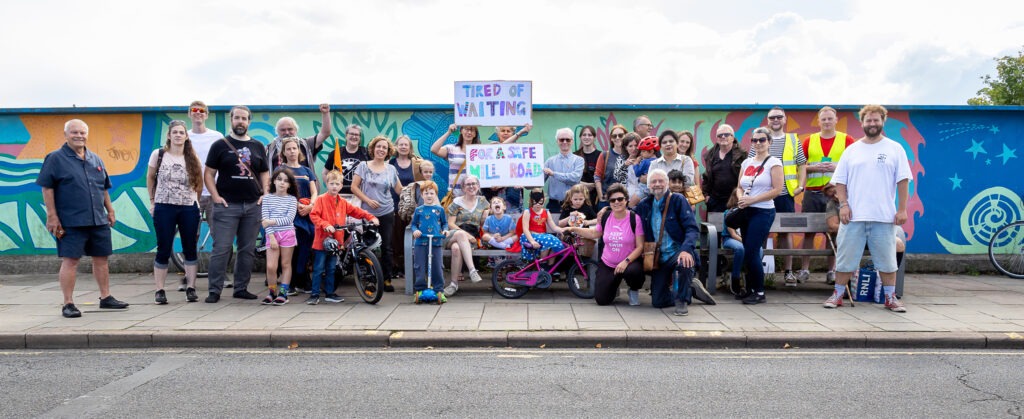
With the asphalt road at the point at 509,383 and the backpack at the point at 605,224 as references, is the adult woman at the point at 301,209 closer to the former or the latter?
the asphalt road at the point at 509,383

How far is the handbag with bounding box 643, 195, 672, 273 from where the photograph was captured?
6723 mm

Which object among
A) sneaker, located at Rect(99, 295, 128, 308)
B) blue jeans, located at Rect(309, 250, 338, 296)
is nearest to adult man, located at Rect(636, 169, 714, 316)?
blue jeans, located at Rect(309, 250, 338, 296)

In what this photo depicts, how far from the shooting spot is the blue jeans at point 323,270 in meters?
7.12

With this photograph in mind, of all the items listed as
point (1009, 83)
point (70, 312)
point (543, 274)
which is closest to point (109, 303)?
point (70, 312)

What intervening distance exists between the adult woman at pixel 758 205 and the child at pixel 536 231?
7.06 feet

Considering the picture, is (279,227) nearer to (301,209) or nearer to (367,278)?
(301,209)

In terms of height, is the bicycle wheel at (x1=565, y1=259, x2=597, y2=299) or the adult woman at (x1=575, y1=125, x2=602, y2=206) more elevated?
the adult woman at (x1=575, y1=125, x2=602, y2=206)

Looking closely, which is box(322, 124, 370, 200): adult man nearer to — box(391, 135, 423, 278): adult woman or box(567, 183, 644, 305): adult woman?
box(391, 135, 423, 278): adult woman

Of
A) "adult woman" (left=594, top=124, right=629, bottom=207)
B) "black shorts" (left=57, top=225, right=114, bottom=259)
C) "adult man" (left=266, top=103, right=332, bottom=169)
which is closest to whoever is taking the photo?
"black shorts" (left=57, top=225, right=114, bottom=259)

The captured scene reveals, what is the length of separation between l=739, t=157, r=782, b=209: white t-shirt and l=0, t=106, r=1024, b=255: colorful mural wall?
251 cm

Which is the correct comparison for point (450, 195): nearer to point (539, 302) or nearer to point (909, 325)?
point (539, 302)

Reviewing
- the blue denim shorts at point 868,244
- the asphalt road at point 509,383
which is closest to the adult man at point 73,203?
the asphalt road at point 509,383

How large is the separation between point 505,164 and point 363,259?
2.33m

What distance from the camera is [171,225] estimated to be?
7.18 m
